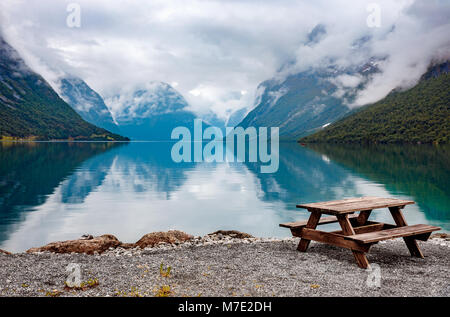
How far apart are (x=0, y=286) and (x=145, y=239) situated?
6.96m

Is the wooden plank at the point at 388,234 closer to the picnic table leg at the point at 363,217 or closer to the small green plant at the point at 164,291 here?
the picnic table leg at the point at 363,217

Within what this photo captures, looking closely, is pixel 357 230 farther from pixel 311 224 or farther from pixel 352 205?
pixel 311 224

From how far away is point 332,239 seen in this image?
12094mm

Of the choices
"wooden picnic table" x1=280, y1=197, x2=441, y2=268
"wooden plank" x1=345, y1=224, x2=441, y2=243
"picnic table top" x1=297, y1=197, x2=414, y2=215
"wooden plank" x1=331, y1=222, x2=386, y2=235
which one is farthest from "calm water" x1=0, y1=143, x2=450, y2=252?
"wooden plank" x1=345, y1=224, x2=441, y2=243

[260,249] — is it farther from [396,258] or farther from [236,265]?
[396,258]

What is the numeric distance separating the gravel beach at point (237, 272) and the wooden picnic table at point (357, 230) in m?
0.52

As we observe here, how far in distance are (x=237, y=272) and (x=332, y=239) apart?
11.4ft

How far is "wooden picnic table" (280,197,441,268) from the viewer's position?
36.7 feet

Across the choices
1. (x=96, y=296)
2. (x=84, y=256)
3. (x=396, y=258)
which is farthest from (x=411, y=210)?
(x=96, y=296)

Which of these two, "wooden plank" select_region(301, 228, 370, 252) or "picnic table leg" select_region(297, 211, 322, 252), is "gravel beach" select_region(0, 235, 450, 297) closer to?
"picnic table leg" select_region(297, 211, 322, 252)

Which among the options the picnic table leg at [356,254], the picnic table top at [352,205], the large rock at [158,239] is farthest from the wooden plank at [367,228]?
the large rock at [158,239]

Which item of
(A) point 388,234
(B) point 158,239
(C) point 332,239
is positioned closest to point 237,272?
(C) point 332,239
